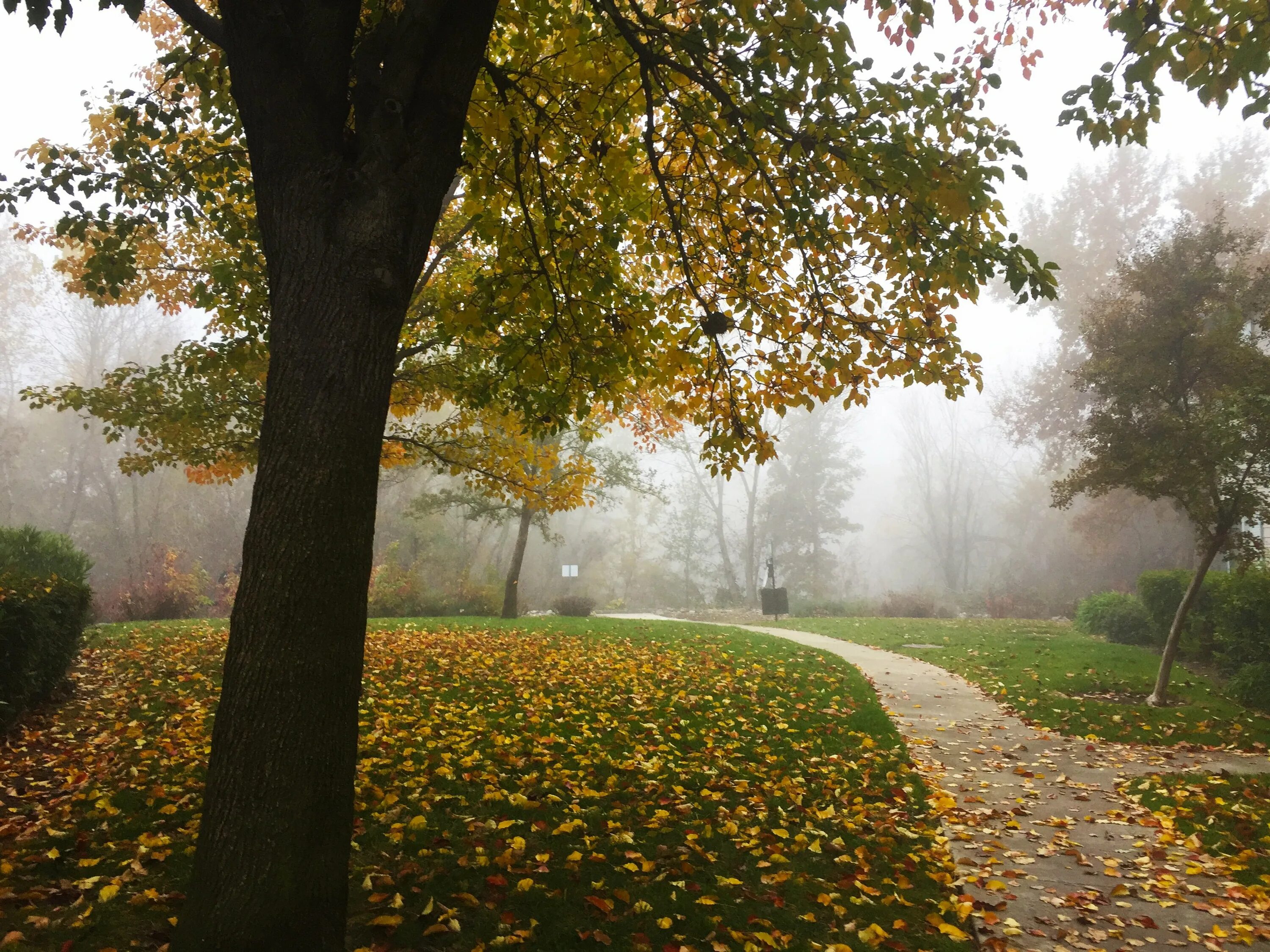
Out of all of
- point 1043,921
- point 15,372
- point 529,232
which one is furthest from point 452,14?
point 15,372

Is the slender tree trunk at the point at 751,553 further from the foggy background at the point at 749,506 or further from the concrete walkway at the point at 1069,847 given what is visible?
the concrete walkway at the point at 1069,847

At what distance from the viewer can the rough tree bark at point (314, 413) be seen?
2525 millimetres

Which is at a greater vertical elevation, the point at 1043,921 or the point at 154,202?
the point at 154,202

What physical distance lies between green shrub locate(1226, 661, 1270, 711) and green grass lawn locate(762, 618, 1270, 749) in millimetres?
168

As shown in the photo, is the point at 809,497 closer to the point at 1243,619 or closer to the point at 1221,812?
the point at 1243,619

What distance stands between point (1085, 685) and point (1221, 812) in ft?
16.9

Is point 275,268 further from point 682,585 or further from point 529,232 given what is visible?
point 682,585

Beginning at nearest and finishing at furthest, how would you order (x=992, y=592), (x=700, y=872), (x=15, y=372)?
(x=700, y=872)
(x=992, y=592)
(x=15, y=372)

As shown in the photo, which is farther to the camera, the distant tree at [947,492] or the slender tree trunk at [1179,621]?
the distant tree at [947,492]

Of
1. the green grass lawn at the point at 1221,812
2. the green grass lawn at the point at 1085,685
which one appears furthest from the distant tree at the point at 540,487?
the green grass lawn at the point at 1085,685

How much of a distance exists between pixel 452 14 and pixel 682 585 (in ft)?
114

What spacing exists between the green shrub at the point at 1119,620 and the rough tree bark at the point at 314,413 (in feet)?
53.2

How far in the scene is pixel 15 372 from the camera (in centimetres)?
3222

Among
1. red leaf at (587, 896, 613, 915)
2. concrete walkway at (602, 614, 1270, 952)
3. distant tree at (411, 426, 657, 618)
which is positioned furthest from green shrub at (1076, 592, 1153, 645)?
red leaf at (587, 896, 613, 915)
